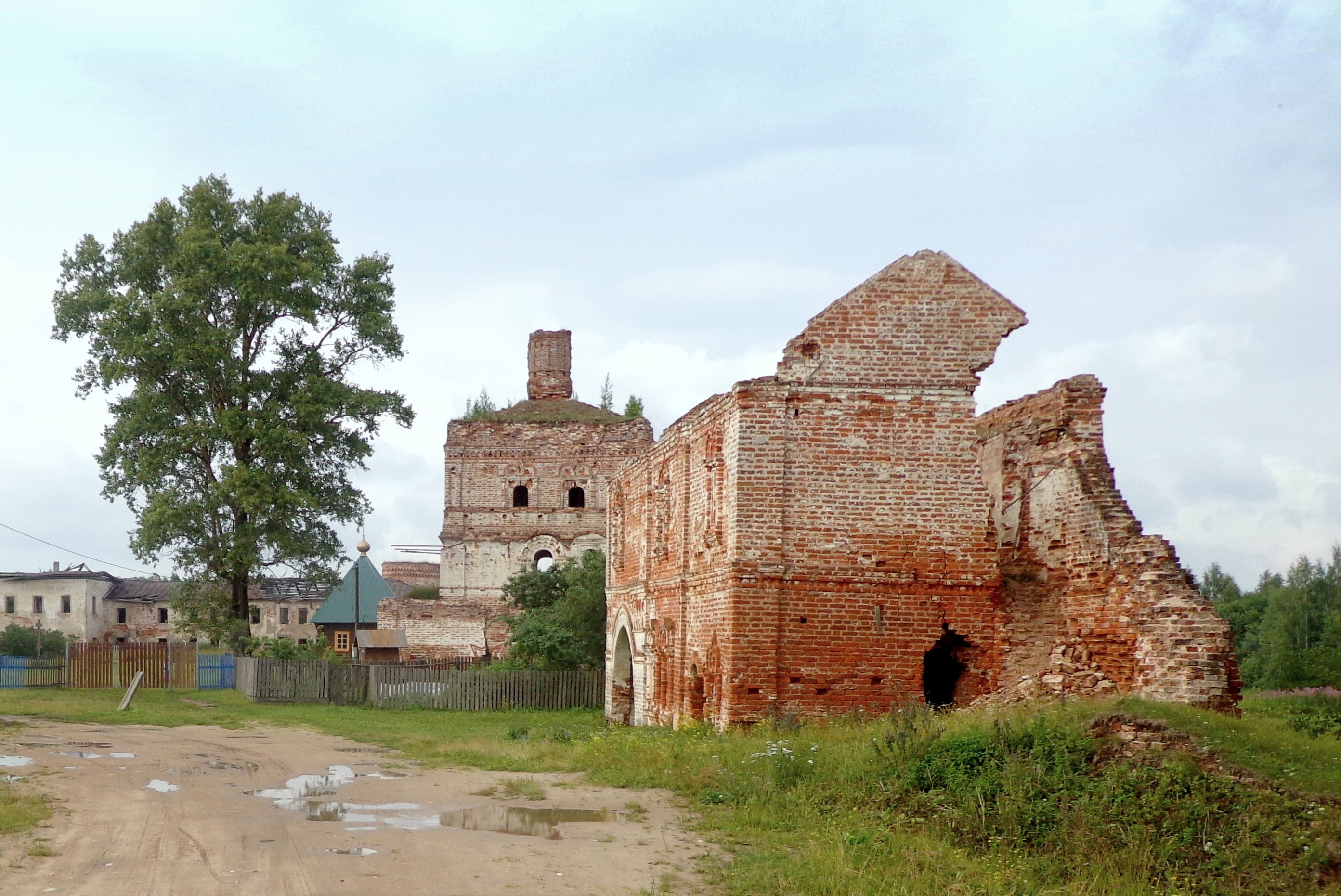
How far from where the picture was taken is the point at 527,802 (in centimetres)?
1190

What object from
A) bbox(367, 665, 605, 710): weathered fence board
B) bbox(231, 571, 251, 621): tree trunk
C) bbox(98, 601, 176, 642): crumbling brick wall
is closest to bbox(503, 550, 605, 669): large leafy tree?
bbox(367, 665, 605, 710): weathered fence board

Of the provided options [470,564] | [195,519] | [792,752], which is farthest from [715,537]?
[470,564]

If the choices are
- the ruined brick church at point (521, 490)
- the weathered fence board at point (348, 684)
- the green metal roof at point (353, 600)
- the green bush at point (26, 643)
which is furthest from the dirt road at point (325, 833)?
the green bush at point (26, 643)

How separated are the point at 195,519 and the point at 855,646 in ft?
→ 61.6

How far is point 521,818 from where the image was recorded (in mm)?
10945

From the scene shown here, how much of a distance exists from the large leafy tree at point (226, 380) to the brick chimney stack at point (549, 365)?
10234 millimetres

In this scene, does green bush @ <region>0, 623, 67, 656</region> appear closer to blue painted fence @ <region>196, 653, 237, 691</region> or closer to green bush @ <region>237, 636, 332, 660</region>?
blue painted fence @ <region>196, 653, 237, 691</region>

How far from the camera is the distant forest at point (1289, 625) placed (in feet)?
64.8

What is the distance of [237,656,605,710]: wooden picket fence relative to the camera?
26.7 meters

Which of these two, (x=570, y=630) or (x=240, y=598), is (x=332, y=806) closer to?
(x=570, y=630)

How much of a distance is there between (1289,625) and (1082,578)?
29.5m

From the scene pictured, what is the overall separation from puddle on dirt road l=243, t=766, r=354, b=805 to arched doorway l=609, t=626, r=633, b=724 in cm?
895

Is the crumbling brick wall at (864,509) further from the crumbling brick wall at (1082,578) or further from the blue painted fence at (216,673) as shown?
the blue painted fence at (216,673)

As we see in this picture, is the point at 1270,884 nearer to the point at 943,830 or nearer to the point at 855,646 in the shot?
the point at 943,830
